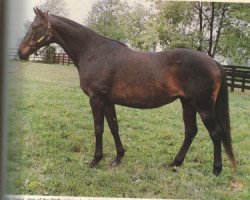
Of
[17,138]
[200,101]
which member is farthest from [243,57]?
[17,138]

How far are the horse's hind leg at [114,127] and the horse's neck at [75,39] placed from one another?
0.22m

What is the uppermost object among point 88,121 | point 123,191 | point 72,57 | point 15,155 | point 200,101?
point 72,57

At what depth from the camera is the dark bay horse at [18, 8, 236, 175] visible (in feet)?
5.81

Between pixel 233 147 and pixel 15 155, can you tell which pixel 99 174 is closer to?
pixel 15 155

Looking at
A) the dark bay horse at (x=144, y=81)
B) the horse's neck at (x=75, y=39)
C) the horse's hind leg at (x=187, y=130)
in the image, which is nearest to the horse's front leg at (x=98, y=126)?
the dark bay horse at (x=144, y=81)

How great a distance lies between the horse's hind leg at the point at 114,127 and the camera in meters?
1.80

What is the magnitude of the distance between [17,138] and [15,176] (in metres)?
0.14

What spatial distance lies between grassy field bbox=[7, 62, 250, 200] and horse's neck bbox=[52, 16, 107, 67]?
0.07 m

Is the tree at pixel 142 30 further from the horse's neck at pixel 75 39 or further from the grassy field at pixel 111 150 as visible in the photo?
the grassy field at pixel 111 150

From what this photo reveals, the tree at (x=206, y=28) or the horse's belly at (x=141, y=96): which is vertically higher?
the tree at (x=206, y=28)

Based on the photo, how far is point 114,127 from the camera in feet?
5.91

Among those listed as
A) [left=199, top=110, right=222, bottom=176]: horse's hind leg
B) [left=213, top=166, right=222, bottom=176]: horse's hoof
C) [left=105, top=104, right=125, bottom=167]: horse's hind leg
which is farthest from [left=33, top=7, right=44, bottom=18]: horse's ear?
[left=213, top=166, right=222, bottom=176]: horse's hoof

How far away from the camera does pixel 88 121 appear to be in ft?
5.90

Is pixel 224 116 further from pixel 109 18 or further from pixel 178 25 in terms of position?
pixel 109 18
